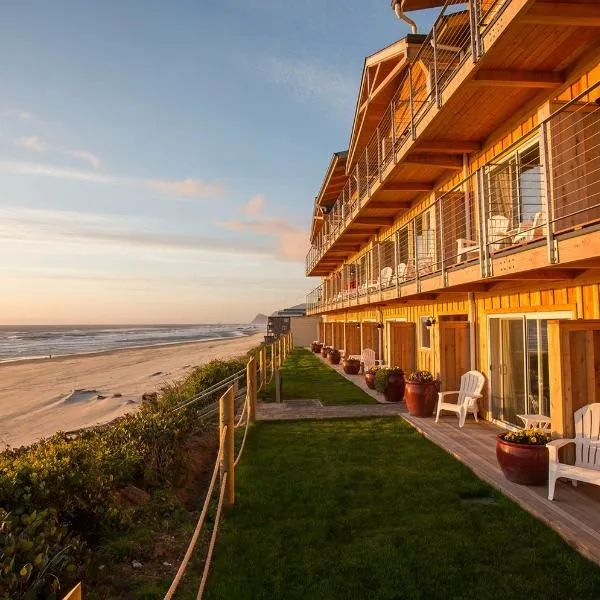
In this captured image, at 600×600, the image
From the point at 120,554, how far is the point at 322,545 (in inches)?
80.4

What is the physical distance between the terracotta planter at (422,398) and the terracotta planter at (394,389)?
2.39 meters

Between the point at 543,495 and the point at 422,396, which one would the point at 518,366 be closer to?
the point at 422,396

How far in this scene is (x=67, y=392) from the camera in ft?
76.1

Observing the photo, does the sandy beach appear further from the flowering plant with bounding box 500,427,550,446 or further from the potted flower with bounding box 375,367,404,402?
the flowering plant with bounding box 500,427,550,446

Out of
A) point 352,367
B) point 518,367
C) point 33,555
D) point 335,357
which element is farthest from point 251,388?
point 335,357

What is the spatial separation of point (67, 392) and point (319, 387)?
43.5 feet

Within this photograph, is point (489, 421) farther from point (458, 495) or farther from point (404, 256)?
point (404, 256)

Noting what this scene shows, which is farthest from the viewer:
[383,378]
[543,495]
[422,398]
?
[383,378]

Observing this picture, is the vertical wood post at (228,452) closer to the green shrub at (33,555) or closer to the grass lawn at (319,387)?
the green shrub at (33,555)

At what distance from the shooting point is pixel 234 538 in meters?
5.36

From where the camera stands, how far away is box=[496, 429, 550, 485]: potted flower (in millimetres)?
6379

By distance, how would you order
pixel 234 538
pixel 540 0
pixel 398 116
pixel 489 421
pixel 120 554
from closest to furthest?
pixel 120 554 → pixel 234 538 → pixel 540 0 → pixel 489 421 → pixel 398 116

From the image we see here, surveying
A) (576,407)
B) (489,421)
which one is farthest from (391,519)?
(489,421)

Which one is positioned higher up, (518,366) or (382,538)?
(518,366)
